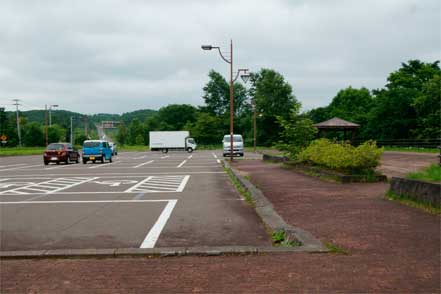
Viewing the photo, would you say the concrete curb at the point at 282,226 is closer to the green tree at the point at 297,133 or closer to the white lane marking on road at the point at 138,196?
the white lane marking on road at the point at 138,196

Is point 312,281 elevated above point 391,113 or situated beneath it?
situated beneath

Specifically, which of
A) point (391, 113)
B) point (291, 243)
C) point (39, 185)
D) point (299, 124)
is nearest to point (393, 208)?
point (291, 243)

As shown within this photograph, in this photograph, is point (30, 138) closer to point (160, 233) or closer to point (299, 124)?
point (299, 124)

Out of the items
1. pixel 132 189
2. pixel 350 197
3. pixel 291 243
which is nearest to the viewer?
pixel 291 243

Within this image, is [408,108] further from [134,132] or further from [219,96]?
[134,132]

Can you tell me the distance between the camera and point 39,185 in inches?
610

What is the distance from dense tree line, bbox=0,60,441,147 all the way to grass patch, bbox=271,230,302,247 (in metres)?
16.1

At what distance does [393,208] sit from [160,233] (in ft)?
15.8

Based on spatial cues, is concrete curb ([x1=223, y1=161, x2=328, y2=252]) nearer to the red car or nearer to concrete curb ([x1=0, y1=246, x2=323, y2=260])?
concrete curb ([x1=0, y1=246, x2=323, y2=260])

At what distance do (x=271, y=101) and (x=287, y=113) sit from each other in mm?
12813

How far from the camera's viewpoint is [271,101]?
274ft

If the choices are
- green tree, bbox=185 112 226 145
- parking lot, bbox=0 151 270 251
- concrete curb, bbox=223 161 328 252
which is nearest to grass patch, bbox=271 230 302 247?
concrete curb, bbox=223 161 328 252

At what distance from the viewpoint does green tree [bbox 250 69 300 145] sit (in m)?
81.8

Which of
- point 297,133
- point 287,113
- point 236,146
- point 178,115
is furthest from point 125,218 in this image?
point 178,115
